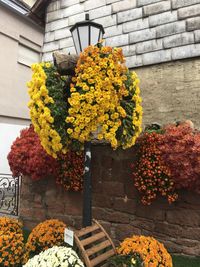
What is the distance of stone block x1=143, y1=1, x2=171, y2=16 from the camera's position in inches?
223

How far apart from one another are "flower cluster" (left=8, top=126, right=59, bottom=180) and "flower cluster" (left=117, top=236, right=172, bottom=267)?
2.09m

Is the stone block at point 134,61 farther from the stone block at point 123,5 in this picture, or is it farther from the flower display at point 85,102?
the flower display at point 85,102

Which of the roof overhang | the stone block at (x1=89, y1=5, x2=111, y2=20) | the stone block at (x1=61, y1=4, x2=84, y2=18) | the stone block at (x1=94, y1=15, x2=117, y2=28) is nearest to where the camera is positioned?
the stone block at (x1=94, y1=15, x2=117, y2=28)

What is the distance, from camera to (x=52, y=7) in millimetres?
7262

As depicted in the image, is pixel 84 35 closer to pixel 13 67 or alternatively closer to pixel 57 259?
pixel 57 259

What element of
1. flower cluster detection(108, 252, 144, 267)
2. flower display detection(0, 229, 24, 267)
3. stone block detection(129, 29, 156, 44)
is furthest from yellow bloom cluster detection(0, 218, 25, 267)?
stone block detection(129, 29, 156, 44)

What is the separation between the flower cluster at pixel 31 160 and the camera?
4941 millimetres

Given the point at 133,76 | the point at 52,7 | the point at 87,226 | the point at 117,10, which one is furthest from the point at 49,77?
the point at 52,7

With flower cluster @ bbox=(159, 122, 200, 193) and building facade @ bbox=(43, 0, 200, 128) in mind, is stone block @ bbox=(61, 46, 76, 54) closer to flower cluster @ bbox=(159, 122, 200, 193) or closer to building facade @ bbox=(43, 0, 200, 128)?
building facade @ bbox=(43, 0, 200, 128)

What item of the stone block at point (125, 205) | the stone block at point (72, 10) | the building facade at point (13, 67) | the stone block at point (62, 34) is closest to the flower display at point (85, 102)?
the stone block at point (125, 205)

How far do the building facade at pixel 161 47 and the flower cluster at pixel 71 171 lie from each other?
1.82 metres

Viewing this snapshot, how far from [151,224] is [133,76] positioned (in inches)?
88.5

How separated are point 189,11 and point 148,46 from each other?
3.20ft

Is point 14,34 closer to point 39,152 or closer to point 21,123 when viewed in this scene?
point 21,123
